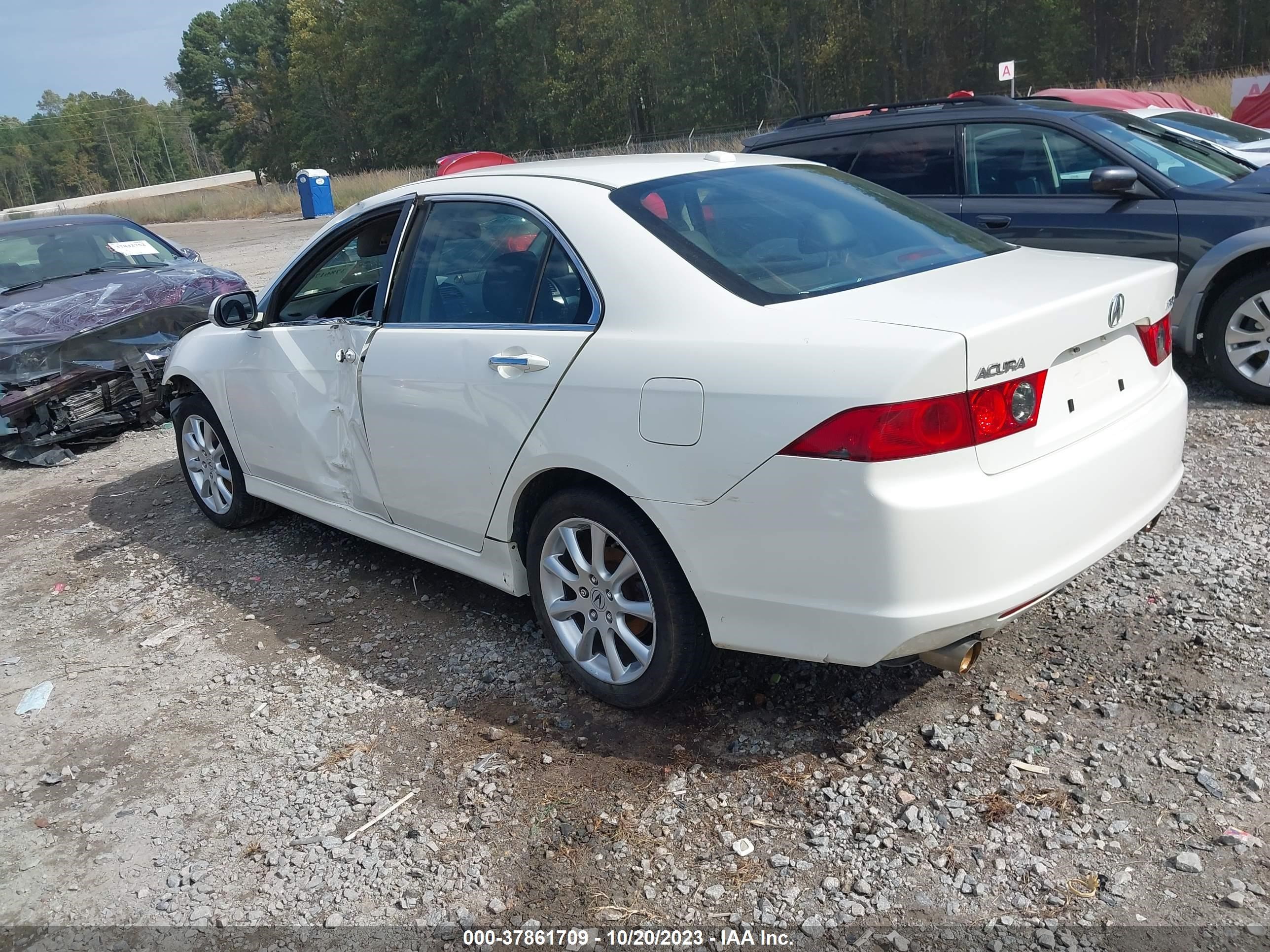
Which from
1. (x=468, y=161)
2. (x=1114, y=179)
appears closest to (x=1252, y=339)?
(x=1114, y=179)

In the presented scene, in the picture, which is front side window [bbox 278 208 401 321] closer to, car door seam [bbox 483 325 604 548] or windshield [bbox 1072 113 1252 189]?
car door seam [bbox 483 325 604 548]

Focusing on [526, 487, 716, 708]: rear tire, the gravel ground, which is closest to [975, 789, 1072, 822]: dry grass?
the gravel ground

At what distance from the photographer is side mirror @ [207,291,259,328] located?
4.93m

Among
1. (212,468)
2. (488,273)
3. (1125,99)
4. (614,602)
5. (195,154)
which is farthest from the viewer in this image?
(195,154)

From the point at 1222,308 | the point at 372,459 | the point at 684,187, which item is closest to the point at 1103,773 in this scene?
the point at 684,187

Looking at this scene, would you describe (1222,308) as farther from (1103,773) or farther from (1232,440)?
(1103,773)

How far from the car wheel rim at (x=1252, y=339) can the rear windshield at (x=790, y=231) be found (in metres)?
2.99

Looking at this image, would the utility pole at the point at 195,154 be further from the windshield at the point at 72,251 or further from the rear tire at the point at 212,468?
the rear tire at the point at 212,468

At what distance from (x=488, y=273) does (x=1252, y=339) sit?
4.61m

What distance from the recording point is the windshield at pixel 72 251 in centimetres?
834

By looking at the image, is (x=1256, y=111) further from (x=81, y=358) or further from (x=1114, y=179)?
(x=81, y=358)

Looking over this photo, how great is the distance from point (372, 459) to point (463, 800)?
5.12 feet

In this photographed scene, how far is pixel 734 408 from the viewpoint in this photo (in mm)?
2732

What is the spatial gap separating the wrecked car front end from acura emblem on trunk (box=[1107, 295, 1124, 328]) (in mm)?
6416
